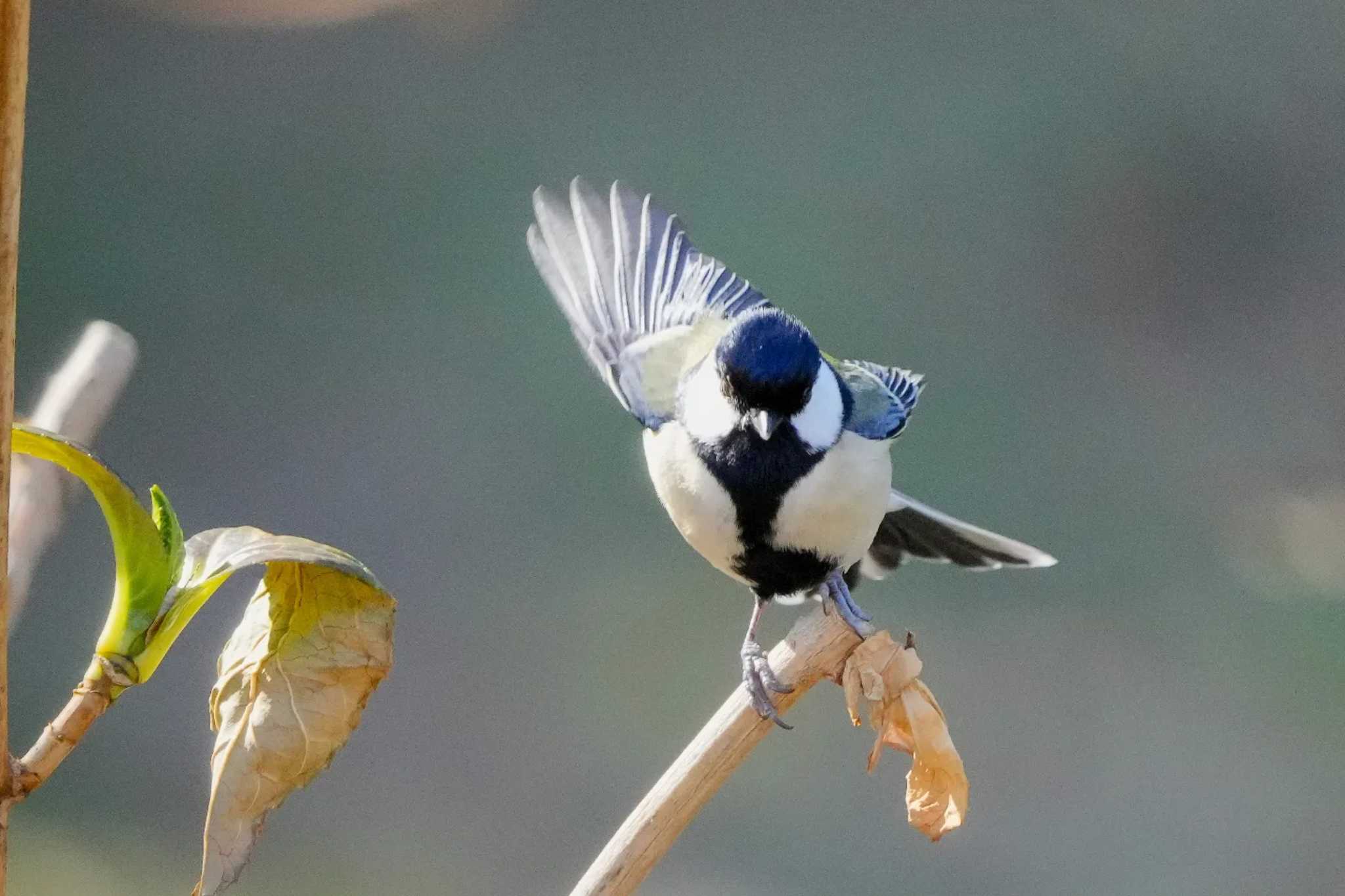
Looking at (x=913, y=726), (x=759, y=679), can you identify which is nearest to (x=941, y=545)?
(x=759, y=679)

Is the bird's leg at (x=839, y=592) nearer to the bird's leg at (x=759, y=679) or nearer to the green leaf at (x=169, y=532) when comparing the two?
the bird's leg at (x=759, y=679)

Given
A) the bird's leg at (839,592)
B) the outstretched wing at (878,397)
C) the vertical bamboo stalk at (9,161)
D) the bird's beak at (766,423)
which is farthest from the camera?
the outstretched wing at (878,397)

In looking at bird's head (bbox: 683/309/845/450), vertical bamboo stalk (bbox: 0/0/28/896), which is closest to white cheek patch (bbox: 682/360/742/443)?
bird's head (bbox: 683/309/845/450)

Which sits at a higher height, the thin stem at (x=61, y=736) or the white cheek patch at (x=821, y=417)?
the white cheek patch at (x=821, y=417)

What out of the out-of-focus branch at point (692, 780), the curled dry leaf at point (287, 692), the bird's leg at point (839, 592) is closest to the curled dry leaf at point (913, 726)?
the out-of-focus branch at point (692, 780)

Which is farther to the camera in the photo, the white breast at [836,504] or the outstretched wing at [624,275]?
the outstretched wing at [624,275]

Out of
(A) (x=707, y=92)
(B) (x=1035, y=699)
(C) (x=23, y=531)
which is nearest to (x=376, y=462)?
(A) (x=707, y=92)

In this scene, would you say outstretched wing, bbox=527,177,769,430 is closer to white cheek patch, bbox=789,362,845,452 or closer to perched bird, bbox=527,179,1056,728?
perched bird, bbox=527,179,1056,728

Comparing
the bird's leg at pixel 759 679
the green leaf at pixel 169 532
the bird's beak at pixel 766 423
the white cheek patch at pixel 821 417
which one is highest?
the white cheek patch at pixel 821 417
